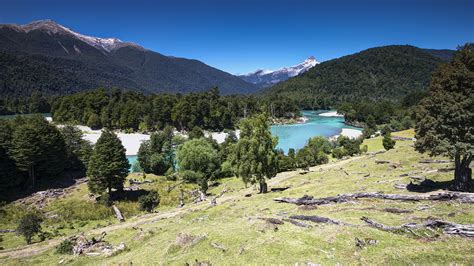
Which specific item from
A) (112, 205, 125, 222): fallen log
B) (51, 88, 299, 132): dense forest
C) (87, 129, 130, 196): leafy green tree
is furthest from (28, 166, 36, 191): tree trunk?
(51, 88, 299, 132): dense forest

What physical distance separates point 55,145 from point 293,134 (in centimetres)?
10659

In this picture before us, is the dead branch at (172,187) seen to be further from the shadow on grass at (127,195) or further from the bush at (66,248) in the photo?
the bush at (66,248)

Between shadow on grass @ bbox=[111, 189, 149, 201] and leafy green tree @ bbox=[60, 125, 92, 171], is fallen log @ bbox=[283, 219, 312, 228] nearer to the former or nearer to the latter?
shadow on grass @ bbox=[111, 189, 149, 201]

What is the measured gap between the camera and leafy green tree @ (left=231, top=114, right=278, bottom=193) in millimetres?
→ 36406

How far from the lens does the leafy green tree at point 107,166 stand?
47500 mm

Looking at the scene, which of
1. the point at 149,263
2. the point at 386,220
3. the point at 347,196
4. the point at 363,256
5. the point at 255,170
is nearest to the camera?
the point at 363,256

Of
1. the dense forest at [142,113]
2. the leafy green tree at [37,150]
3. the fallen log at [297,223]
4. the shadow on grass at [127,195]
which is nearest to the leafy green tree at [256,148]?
the fallen log at [297,223]

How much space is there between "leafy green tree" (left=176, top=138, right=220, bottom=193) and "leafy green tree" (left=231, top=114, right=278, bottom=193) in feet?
87.7

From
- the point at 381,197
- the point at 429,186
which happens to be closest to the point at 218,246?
the point at 381,197

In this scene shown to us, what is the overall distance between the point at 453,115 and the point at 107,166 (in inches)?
1860

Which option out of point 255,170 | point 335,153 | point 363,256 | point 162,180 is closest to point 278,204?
point 255,170

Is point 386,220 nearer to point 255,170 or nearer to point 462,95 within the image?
point 462,95

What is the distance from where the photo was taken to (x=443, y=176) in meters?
30.6

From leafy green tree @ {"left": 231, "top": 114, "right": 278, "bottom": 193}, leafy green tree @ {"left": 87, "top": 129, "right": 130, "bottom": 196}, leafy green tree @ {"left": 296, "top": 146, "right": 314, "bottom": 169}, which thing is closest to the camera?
leafy green tree @ {"left": 231, "top": 114, "right": 278, "bottom": 193}
